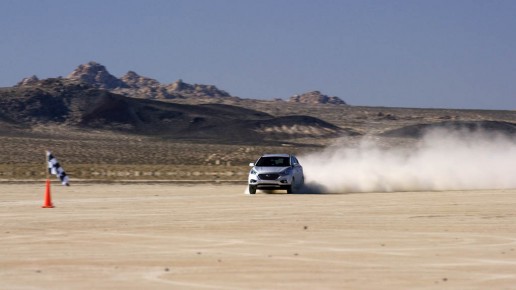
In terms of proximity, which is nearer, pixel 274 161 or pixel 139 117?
pixel 274 161

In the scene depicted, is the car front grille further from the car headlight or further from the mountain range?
the mountain range

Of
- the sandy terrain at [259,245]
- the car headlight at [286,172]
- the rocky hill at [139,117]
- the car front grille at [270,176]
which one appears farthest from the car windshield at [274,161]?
the rocky hill at [139,117]

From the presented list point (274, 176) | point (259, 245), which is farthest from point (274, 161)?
point (259, 245)

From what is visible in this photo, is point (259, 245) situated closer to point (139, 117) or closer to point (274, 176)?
point (274, 176)

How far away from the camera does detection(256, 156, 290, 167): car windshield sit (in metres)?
39.9

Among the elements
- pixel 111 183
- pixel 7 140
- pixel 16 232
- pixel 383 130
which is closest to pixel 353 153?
pixel 111 183

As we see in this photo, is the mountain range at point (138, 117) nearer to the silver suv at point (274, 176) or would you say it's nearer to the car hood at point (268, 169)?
the silver suv at point (274, 176)

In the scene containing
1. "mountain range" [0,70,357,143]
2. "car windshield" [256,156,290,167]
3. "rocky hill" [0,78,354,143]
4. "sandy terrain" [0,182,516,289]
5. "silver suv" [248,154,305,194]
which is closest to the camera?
"sandy terrain" [0,182,516,289]

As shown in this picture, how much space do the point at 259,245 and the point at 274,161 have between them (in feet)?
71.1

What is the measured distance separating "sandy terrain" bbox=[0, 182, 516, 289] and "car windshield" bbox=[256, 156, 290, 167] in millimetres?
7618

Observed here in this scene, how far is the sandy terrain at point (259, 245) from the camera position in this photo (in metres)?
14.3

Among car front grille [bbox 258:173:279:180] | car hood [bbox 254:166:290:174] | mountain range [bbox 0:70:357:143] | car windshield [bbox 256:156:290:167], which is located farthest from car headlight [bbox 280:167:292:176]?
mountain range [bbox 0:70:357:143]

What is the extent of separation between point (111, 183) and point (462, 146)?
16032 mm

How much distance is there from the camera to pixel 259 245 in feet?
61.1
